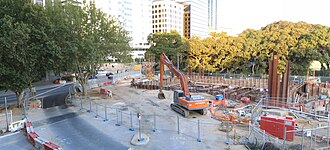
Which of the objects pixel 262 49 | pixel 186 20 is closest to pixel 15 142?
pixel 262 49

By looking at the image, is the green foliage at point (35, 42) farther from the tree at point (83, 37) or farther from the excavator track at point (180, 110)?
the excavator track at point (180, 110)

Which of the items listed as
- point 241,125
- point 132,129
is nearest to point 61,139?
point 132,129

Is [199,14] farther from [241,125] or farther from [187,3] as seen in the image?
[241,125]

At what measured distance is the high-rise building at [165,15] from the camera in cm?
12962

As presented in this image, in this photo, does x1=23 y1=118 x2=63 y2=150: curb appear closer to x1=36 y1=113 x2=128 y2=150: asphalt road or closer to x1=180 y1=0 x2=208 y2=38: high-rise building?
x1=36 y1=113 x2=128 y2=150: asphalt road

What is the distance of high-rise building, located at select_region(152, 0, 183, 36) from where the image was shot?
130 metres

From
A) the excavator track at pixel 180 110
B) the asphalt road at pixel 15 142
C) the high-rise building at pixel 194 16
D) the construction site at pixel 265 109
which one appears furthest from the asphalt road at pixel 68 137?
the high-rise building at pixel 194 16

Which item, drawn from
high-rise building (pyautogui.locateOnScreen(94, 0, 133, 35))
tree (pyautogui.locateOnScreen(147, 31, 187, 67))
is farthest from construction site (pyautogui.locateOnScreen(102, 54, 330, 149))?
high-rise building (pyautogui.locateOnScreen(94, 0, 133, 35))

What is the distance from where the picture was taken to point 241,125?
18.5 meters

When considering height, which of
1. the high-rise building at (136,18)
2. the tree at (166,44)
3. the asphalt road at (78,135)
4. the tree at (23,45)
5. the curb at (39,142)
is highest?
the high-rise building at (136,18)

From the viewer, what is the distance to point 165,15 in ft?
426

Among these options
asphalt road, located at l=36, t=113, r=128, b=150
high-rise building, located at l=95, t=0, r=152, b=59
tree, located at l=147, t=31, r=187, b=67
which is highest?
high-rise building, located at l=95, t=0, r=152, b=59

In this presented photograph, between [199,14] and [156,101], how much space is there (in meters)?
132

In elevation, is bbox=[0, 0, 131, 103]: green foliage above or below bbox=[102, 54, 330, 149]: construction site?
above
